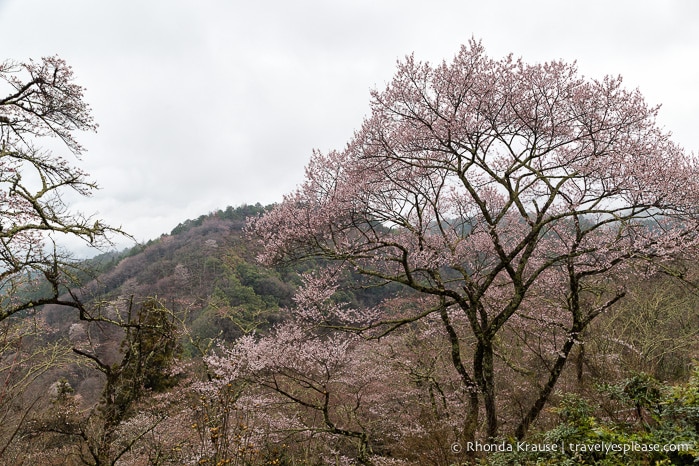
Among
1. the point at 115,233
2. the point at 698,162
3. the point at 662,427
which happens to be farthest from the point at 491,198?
the point at 115,233

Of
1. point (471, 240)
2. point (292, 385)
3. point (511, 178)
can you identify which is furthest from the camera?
point (292, 385)

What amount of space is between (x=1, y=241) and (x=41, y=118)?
8.64 feet

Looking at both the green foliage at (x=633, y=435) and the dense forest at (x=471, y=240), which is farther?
the dense forest at (x=471, y=240)

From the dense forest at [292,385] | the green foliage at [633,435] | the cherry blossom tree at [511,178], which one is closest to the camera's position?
the green foliage at [633,435]

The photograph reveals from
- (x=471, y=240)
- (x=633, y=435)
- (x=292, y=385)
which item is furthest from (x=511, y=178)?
(x=292, y=385)

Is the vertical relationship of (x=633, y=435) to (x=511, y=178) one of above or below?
below

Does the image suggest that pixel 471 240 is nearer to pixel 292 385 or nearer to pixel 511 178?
pixel 511 178

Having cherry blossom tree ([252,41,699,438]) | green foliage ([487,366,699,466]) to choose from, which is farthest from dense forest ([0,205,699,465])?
cherry blossom tree ([252,41,699,438])

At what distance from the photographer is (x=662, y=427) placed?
10.5 feet

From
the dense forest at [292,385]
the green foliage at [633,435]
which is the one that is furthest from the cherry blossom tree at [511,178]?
the green foliage at [633,435]

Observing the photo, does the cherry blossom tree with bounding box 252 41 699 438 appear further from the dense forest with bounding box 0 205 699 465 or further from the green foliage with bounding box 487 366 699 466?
the green foliage with bounding box 487 366 699 466

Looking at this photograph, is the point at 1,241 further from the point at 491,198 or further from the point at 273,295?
the point at 273,295

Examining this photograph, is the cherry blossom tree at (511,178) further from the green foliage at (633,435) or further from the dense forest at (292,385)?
the green foliage at (633,435)

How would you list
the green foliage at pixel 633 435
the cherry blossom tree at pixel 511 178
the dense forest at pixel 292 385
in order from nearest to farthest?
the green foliage at pixel 633 435
the dense forest at pixel 292 385
the cherry blossom tree at pixel 511 178
